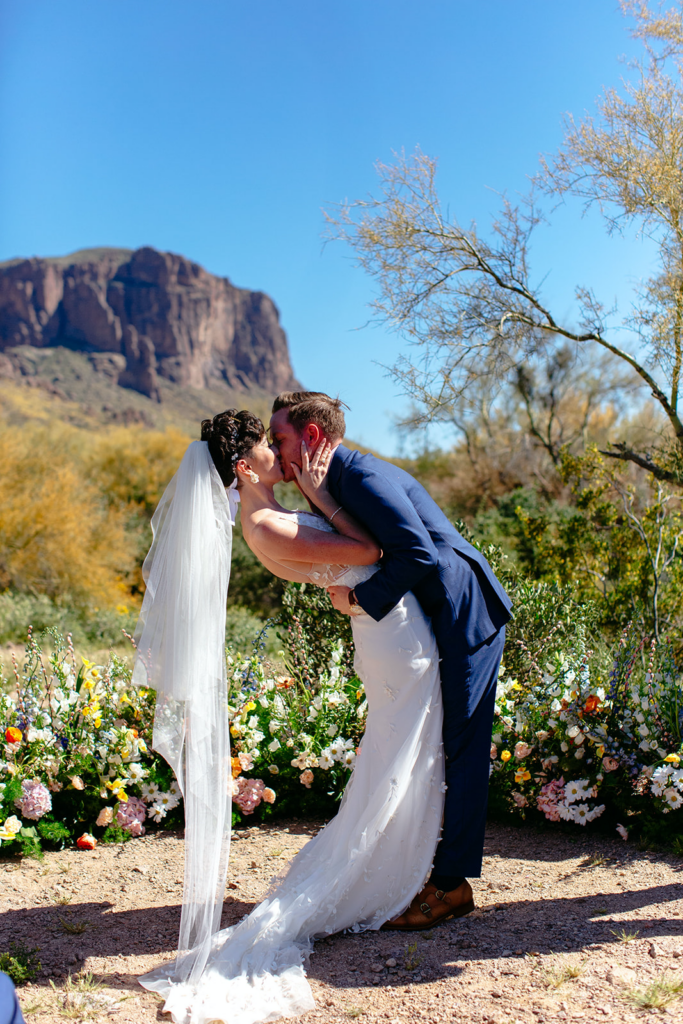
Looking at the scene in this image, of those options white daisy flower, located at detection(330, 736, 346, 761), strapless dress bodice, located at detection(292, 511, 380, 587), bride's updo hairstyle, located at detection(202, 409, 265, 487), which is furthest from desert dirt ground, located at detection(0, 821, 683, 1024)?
bride's updo hairstyle, located at detection(202, 409, 265, 487)

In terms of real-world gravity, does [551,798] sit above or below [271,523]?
below

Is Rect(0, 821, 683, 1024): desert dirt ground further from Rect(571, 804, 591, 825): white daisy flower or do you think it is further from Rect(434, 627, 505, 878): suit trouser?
Rect(434, 627, 505, 878): suit trouser

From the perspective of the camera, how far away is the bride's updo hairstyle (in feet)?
9.05

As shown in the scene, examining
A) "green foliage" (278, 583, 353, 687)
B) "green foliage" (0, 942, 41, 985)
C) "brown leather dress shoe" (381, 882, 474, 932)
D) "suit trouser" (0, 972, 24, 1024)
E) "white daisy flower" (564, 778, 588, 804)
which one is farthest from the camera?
"green foliage" (278, 583, 353, 687)

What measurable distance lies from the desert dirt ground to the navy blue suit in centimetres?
37

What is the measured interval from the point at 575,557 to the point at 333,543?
4867 millimetres

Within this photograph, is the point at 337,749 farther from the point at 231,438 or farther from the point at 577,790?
the point at 231,438

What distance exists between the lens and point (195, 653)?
107 inches

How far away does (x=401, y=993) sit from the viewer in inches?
95.3

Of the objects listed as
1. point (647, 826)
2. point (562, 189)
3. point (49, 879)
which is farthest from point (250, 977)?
point (562, 189)

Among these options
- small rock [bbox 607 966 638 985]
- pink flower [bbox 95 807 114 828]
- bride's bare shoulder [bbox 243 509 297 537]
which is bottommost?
pink flower [bbox 95 807 114 828]

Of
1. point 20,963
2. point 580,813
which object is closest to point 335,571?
point 20,963

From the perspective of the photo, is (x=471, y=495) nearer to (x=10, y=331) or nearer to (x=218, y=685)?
(x=218, y=685)

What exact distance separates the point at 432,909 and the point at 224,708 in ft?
3.85
